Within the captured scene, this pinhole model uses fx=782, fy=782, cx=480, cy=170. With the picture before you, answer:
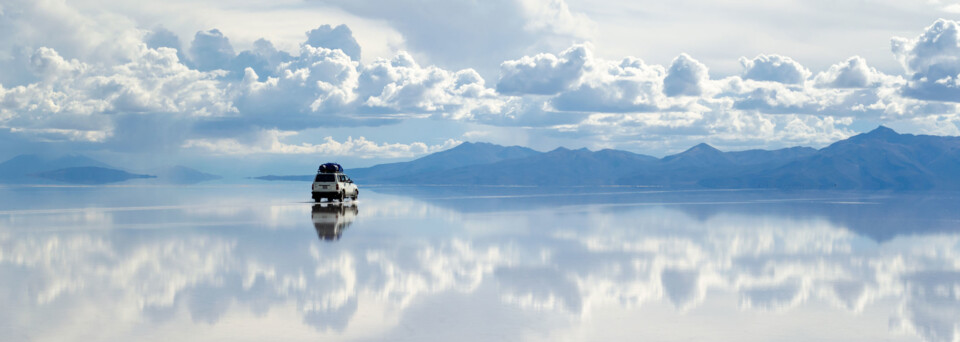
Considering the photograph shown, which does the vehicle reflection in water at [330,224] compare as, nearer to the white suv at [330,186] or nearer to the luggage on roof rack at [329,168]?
the white suv at [330,186]

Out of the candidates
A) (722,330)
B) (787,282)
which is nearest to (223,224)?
(787,282)

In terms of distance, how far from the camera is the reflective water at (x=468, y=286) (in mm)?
12938

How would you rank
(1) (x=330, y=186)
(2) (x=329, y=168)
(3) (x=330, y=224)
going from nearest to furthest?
(3) (x=330, y=224)
(1) (x=330, y=186)
(2) (x=329, y=168)

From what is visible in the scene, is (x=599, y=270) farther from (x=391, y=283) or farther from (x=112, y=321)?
(x=112, y=321)

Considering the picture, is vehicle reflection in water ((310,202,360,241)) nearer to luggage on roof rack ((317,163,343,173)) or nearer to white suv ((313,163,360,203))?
white suv ((313,163,360,203))

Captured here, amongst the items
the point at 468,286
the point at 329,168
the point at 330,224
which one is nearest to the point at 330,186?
the point at 329,168

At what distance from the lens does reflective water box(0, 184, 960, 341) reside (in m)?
12.9

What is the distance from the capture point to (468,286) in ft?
57.9

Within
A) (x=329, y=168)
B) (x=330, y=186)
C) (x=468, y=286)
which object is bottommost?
(x=468, y=286)

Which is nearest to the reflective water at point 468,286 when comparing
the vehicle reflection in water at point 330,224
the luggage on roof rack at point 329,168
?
the vehicle reflection in water at point 330,224

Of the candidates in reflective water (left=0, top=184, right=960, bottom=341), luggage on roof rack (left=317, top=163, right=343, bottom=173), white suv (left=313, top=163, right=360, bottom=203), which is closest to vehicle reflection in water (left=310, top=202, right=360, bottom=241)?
reflective water (left=0, top=184, right=960, bottom=341)

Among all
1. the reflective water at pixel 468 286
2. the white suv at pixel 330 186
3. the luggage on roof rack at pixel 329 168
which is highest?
the luggage on roof rack at pixel 329 168

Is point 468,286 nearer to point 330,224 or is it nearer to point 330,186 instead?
point 330,224

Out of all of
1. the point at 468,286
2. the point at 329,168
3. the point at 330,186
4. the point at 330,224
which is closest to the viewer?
the point at 468,286
